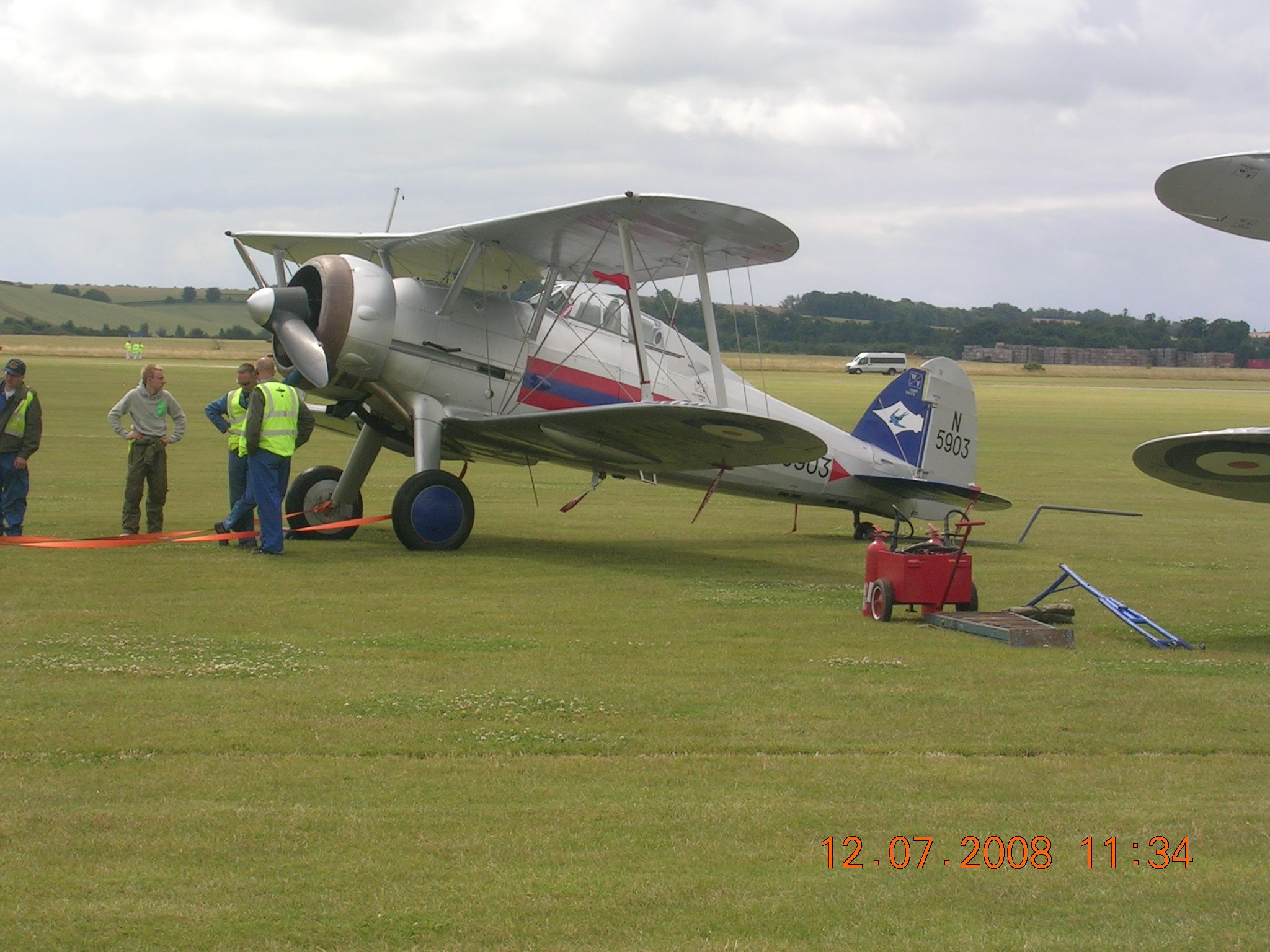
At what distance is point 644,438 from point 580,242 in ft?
6.76

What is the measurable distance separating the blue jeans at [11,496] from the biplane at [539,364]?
8.41 ft

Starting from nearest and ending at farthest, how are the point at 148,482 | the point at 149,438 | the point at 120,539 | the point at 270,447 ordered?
the point at 270,447, the point at 120,539, the point at 149,438, the point at 148,482

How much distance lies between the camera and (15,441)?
12.6 m

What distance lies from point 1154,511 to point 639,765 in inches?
628

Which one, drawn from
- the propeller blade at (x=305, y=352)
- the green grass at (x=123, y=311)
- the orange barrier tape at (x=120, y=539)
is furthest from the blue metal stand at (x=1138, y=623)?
the green grass at (x=123, y=311)

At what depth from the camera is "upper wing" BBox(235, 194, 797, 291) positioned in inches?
475

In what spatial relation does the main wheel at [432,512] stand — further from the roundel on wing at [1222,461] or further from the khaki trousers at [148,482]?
the roundel on wing at [1222,461]

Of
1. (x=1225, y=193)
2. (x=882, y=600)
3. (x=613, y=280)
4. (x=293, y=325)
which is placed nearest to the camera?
(x=1225, y=193)

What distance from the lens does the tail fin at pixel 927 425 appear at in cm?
1606

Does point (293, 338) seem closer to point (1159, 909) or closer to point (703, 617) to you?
point (703, 617)

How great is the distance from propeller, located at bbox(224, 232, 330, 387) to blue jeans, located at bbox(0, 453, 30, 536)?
2.67 meters

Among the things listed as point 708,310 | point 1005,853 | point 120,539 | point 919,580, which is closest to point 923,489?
point 708,310

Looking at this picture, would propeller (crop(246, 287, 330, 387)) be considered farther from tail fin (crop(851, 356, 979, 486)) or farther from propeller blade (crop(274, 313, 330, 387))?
tail fin (crop(851, 356, 979, 486))

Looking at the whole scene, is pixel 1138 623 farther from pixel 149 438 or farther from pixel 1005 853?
pixel 149 438
